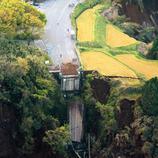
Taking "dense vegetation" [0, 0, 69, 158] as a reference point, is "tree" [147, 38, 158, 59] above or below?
above

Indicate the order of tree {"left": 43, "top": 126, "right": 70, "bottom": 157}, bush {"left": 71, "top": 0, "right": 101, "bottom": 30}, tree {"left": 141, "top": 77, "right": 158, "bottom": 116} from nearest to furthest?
tree {"left": 141, "top": 77, "right": 158, "bottom": 116}
tree {"left": 43, "top": 126, "right": 70, "bottom": 157}
bush {"left": 71, "top": 0, "right": 101, "bottom": 30}

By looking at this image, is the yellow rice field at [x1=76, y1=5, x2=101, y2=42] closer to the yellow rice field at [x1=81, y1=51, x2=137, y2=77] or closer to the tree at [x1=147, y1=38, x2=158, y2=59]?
the yellow rice field at [x1=81, y1=51, x2=137, y2=77]

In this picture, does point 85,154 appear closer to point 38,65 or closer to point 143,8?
point 38,65

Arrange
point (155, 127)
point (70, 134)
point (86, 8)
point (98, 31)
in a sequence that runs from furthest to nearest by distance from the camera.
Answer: point (86, 8)
point (98, 31)
point (70, 134)
point (155, 127)

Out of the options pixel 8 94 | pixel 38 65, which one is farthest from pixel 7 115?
pixel 38 65

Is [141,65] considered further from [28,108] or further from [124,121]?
[28,108]

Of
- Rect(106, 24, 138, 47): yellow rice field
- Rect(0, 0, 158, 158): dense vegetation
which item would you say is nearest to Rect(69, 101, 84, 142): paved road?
Rect(0, 0, 158, 158): dense vegetation
